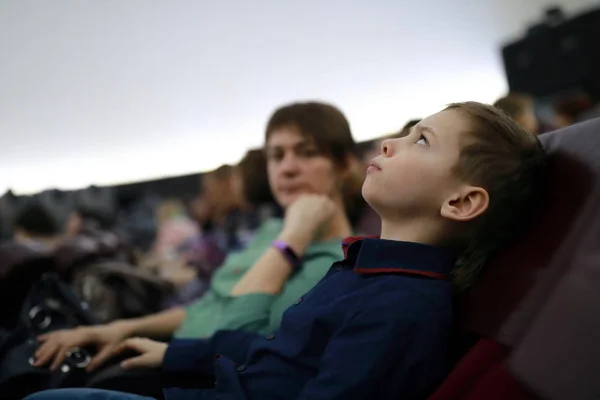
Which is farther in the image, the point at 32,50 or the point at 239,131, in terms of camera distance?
the point at 239,131

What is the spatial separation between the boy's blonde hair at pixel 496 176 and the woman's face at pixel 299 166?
365 mm

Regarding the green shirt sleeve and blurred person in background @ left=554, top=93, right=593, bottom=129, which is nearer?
the green shirt sleeve

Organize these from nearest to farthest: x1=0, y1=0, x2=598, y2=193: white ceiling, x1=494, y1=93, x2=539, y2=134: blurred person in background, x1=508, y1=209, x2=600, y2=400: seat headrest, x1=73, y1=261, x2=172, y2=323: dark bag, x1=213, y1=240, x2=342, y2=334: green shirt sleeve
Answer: x1=508, y1=209, x2=600, y2=400: seat headrest
x1=494, y1=93, x2=539, y2=134: blurred person in background
x1=213, y1=240, x2=342, y2=334: green shirt sleeve
x1=73, y1=261, x2=172, y2=323: dark bag
x1=0, y1=0, x2=598, y2=193: white ceiling

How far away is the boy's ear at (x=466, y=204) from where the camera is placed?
583 millimetres

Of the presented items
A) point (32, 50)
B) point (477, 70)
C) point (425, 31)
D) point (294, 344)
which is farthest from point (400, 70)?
point (32, 50)

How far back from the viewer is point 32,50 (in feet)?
7.50

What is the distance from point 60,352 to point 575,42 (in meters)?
4.03

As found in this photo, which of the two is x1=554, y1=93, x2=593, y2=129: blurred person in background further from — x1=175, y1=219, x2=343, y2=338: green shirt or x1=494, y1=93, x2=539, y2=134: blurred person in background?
x1=175, y1=219, x2=343, y2=338: green shirt

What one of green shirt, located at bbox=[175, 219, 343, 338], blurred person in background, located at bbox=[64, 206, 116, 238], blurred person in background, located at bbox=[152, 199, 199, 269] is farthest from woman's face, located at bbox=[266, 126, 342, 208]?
blurred person in background, located at bbox=[64, 206, 116, 238]

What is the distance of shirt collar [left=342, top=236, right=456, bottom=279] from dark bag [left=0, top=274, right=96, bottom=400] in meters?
0.55

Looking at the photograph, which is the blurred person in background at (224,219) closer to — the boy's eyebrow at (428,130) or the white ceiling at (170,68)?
the white ceiling at (170,68)

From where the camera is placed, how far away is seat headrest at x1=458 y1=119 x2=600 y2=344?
53 cm

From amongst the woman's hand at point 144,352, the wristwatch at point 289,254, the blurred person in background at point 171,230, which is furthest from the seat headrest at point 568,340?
the blurred person in background at point 171,230

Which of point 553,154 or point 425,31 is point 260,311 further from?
point 425,31
